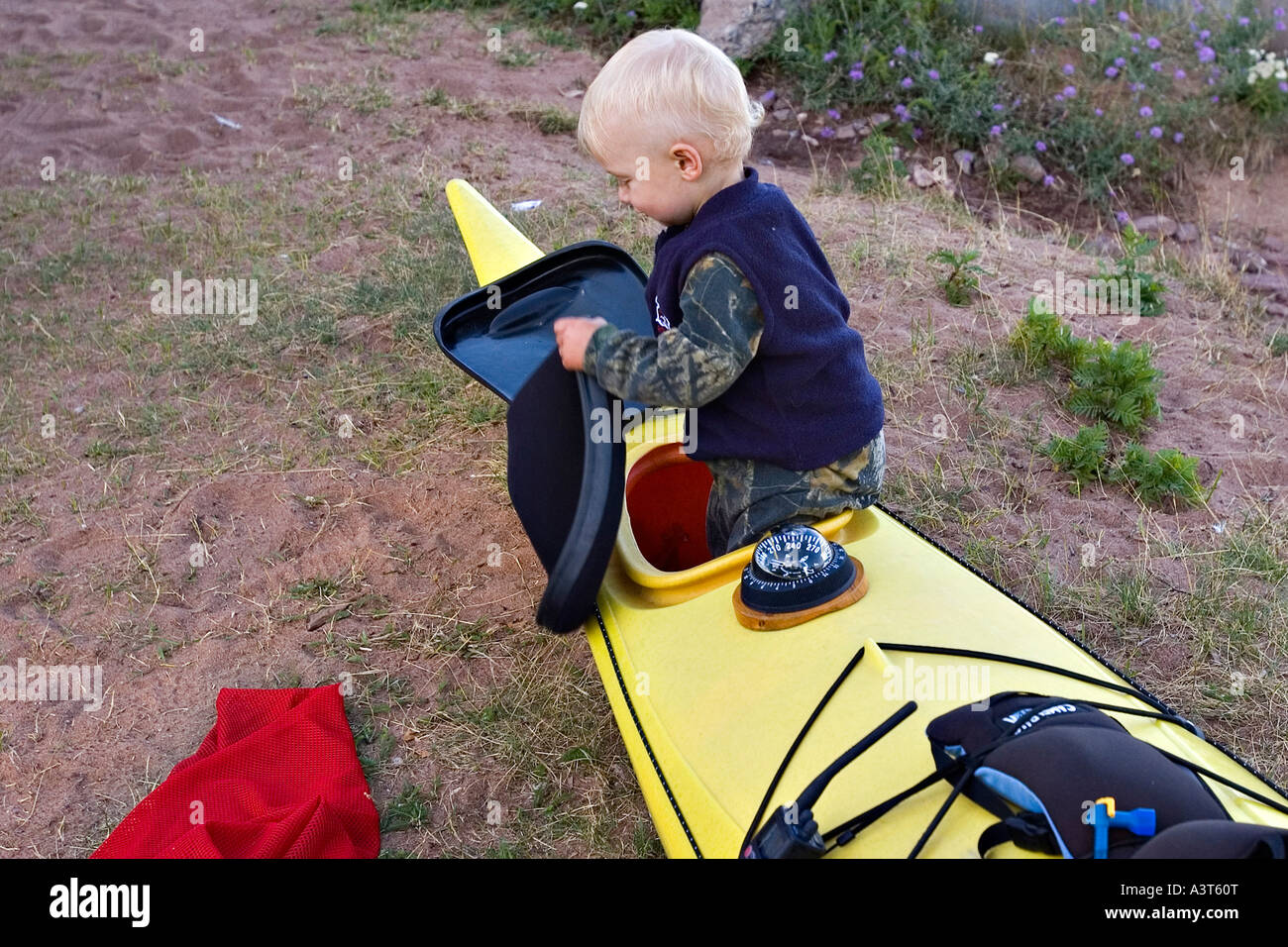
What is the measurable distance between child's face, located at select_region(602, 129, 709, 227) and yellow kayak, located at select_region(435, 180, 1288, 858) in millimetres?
456

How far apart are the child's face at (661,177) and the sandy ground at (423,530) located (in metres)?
1.17

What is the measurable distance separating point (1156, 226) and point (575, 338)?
14.4 ft

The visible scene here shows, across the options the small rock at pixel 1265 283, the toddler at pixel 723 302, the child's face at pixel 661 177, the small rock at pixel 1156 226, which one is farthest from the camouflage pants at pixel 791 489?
the small rock at pixel 1156 226

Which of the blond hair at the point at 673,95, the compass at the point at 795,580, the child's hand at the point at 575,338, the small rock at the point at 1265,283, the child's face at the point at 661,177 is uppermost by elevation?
the blond hair at the point at 673,95

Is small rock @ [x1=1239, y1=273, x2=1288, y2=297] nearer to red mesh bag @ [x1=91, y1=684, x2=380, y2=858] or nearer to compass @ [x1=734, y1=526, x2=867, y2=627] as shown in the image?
compass @ [x1=734, y1=526, x2=867, y2=627]

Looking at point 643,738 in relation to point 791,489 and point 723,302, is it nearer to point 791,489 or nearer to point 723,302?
point 791,489

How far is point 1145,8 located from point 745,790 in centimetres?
584

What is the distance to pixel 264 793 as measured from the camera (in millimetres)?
2260

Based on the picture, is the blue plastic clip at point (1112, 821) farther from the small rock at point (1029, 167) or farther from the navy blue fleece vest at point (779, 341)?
the small rock at point (1029, 167)

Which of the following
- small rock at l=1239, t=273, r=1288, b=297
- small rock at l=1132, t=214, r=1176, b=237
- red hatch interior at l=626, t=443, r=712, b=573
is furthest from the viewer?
small rock at l=1132, t=214, r=1176, b=237

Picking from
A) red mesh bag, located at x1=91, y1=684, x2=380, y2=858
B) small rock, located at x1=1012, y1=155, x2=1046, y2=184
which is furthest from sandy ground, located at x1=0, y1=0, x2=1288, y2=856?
small rock, located at x1=1012, y1=155, x2=1046, y2=184

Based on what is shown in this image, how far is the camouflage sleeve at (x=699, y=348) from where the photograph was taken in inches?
78.0

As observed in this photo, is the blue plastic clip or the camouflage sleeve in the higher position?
the camouflage sleeve

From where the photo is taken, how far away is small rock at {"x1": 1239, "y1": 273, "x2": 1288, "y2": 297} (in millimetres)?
4773
